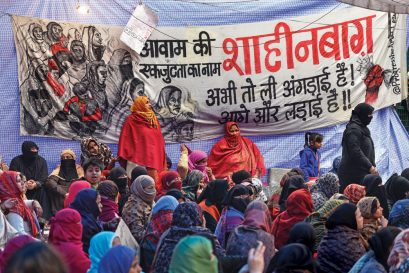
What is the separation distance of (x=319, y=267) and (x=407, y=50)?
931 cm

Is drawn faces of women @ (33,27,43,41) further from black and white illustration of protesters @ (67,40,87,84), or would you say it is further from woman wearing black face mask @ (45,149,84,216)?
woman wearing black face mask @ (45,149,84,216)

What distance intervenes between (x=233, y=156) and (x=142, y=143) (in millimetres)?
1352

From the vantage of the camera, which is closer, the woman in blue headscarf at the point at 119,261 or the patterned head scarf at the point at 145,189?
the woman in blue headscarf at the point at 119,261

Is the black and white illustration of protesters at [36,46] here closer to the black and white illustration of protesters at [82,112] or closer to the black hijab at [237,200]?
the black and white illustration of protesters at [82,112]

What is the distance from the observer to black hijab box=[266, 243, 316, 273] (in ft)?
21.9

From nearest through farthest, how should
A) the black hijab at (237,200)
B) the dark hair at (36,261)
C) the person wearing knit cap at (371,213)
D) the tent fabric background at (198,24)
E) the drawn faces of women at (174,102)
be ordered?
Answer: the dark hair at (36,261) → the person wearing knit cap at (371,213) → the black hijab at (237,200) → the tent fabric background at (198,24) → the drawn faces of women at (174,102)

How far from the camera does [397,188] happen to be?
11008 millimetres

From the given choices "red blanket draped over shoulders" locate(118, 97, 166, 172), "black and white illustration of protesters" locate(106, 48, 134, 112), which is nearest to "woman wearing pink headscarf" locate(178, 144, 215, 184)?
"red blanket draped over shoulders" locate(118, 97, 166, 172)

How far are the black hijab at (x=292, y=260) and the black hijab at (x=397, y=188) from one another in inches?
170

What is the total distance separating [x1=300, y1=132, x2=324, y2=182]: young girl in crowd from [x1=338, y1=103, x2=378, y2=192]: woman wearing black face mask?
1.65 meters

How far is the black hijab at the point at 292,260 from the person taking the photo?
6668mm

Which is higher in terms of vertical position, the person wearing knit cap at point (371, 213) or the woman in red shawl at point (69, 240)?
the woman in red shawl at point (69, 240)

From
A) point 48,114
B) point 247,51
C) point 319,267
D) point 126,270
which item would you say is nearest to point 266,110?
point 247,51

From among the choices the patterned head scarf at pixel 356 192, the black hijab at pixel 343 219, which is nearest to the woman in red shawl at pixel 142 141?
the patterned head scarf at pixel 356 192
